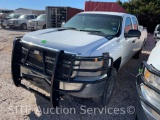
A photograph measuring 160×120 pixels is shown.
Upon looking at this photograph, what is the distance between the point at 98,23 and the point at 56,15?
1248 cm

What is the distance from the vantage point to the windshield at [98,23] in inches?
166

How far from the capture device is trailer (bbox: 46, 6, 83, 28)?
16.1m

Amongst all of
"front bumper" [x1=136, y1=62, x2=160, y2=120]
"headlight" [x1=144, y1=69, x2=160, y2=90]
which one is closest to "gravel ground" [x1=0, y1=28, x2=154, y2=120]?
"front bumper" [x1=136, y1=62, x2=160, y2=120]

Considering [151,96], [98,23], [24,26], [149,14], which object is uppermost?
[149,14]

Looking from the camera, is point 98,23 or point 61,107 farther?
point 98,23

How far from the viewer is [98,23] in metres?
4.42

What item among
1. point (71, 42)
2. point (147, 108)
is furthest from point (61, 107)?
point (147, 108)

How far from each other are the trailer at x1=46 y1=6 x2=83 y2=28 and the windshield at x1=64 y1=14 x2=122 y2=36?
38.4 ft

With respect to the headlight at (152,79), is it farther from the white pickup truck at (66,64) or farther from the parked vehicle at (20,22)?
the parked vehicle at (20,22)

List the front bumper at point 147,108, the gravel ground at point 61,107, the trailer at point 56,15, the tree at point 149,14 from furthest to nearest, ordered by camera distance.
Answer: the tree at point 149,14 < the trailer at point 56,15 < the gravel ground at point 61,107 < the front bumper at point 147,108

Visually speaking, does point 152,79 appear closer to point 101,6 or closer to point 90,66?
point 90,66

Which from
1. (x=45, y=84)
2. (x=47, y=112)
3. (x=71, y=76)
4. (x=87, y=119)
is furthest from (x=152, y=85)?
(x=47, y=112)

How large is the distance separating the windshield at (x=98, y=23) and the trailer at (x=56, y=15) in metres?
11.7

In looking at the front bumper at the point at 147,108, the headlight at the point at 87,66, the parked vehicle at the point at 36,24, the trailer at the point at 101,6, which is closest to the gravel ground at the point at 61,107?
the headlight at the point at 87,66
